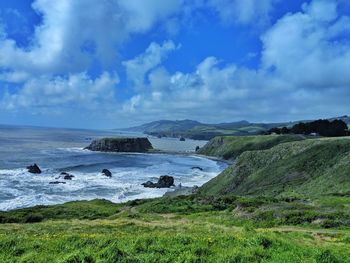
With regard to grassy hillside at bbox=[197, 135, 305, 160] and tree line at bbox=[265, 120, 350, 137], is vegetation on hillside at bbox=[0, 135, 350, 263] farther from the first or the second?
tree line at bbox=[265, 120, 350, 137]

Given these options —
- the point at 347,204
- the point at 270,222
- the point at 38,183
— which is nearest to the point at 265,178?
the point at 347,204

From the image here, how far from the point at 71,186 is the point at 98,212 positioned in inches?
1609

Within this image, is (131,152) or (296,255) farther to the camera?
(131,152)

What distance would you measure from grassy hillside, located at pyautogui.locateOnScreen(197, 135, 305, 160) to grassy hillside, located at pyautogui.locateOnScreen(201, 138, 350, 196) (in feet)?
231

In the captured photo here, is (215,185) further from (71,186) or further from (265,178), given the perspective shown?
(71,186)

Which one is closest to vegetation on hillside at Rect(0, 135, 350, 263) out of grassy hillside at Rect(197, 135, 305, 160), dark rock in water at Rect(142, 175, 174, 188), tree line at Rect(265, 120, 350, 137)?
dark rock in water at Rect(142, 175, 174, 188)

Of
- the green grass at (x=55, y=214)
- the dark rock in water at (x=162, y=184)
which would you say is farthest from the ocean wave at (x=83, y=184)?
the green grass at (x=55, y=214)

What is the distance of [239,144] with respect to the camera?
16825 cm

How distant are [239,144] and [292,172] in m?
103

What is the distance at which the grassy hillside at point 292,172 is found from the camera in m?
55.2

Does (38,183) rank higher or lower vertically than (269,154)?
lower

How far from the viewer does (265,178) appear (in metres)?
67.5

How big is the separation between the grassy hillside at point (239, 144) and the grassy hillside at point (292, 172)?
70381mm

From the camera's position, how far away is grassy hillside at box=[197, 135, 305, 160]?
151 m
